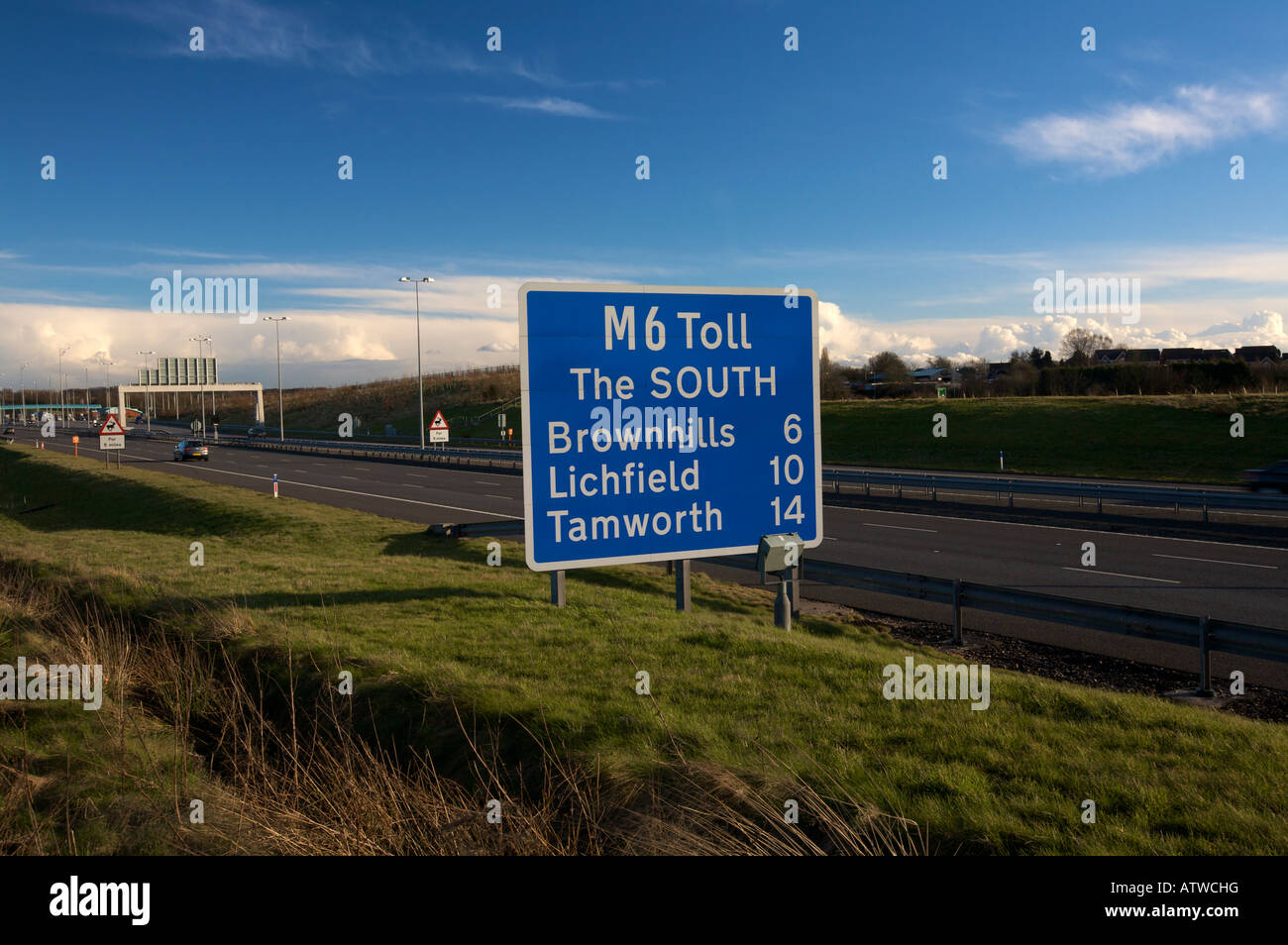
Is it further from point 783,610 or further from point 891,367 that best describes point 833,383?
point 783,610

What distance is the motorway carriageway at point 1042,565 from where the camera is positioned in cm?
1147

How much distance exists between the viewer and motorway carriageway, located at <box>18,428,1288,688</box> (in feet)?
37.6

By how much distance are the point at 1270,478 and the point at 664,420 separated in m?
26.4

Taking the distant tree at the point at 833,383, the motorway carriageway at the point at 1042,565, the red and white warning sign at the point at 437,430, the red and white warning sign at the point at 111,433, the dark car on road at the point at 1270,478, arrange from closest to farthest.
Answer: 1. the motorway carriageway at the point at 1042,565
2. the dark car on road at the point at 1270,478
3. the red and white warning sign at the point at 111,433
4. the red and white warning sign at the point at 437,430
5. the distant tree at the point at 833,383

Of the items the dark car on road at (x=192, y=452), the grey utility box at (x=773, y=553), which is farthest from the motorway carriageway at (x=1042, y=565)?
the dark car on road at (x=192, y=452)

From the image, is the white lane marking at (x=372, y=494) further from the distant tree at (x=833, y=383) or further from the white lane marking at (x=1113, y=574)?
the distant tree at (x=833, y=383)

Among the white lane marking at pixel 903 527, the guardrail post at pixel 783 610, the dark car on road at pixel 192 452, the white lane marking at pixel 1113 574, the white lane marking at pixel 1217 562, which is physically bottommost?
the white lane marking at pixel 1217 562

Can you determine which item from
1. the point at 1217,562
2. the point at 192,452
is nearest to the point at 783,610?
the point at 1217,562

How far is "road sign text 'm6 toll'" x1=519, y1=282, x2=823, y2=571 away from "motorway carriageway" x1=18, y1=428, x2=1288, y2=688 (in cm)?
489

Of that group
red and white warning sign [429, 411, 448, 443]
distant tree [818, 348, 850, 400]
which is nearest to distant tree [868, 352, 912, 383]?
distant tree [818, 348, 850, 400]

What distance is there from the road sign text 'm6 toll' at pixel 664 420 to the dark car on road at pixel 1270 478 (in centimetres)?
2477

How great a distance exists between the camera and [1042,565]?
16.5 metres

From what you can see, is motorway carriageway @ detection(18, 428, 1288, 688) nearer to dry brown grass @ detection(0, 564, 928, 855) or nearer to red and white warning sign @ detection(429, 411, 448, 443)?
dry brown grass @ detection(0, 564, 928, 855)

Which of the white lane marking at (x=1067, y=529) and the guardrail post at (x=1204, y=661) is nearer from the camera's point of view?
the guardrail post at (x=1204, y=661)
